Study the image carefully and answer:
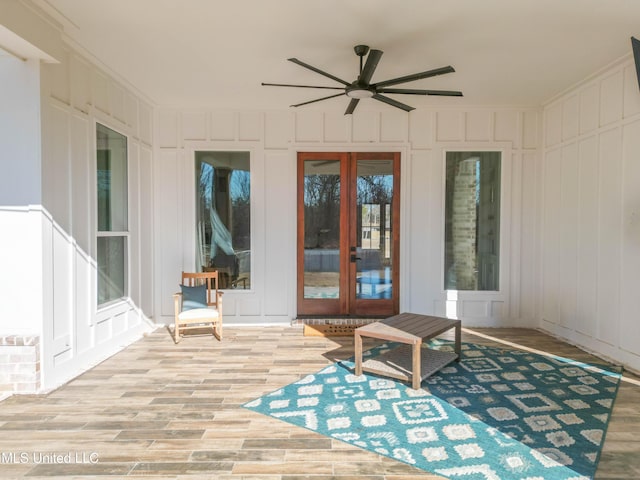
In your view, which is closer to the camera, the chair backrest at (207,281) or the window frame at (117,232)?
the window frame at (117,232)

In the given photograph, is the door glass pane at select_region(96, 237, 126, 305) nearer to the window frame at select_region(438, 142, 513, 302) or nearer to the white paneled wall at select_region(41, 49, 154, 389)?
the white paneled wall at select_region(41, 49, 154, 389)

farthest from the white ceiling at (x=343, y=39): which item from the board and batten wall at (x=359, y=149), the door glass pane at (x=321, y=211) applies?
the door glass pane at (x=321, y=211)

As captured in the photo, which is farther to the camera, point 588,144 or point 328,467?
point 588,144

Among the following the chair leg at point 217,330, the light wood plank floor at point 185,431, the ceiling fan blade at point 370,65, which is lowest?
the light wood plank floor at point 185,431

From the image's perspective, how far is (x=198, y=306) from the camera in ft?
15.8

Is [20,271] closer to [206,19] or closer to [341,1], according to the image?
[206,19]

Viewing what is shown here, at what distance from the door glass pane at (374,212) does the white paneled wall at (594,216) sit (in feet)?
7.29

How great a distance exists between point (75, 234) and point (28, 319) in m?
0.87

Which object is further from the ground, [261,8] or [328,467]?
[261,8]

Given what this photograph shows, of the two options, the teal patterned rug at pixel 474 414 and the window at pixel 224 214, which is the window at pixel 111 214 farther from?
the teal patterned rug at pixel 474 414

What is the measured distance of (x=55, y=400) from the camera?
312cm

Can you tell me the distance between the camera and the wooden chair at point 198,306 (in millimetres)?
4664

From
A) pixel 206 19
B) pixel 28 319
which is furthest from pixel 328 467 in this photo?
pixel 206 19

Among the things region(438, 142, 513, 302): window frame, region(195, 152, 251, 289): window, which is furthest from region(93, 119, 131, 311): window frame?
region(438, 142, 513, 302): window frame
